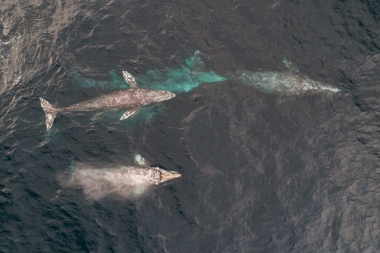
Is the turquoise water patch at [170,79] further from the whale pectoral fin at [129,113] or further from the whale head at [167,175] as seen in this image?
the whale head at [167,175]

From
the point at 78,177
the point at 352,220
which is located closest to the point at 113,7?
the point at 78,177

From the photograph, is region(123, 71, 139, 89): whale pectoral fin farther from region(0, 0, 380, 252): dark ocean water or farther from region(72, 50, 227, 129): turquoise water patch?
region(0, 0, 380, 252): dark ocean water

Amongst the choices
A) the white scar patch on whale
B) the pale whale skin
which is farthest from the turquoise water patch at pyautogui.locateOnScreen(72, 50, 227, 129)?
the pale whale skin

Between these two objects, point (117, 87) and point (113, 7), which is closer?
point (117, 87)

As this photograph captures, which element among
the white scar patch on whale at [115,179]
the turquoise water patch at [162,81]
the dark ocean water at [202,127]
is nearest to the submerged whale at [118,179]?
the white scar patch on whale at [115,179]

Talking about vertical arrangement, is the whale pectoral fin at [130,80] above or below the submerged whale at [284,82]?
below

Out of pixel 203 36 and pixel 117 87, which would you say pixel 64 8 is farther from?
pixel 203 36
